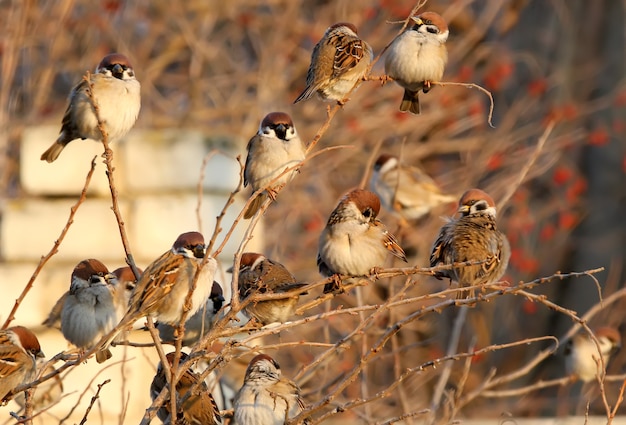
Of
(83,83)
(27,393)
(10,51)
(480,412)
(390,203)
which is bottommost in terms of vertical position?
(480,412)

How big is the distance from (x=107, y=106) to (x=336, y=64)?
0.95m

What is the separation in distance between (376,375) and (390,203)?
3.54m

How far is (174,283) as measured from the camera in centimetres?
384

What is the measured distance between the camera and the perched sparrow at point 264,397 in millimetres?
4047

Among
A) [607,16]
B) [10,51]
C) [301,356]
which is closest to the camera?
[10,51]

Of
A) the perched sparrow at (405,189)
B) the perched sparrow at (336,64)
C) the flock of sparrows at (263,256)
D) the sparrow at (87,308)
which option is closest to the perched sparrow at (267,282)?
the flock of sparrows at (263,256)

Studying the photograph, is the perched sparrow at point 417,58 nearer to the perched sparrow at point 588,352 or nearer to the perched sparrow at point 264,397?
the perched sparrow at point 264,397

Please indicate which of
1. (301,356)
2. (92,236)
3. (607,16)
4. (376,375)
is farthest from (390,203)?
(607,16)

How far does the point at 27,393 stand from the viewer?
3.24 m

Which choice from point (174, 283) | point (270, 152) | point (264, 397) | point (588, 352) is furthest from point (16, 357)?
point (588, 352)

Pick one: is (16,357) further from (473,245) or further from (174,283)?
(473,245)

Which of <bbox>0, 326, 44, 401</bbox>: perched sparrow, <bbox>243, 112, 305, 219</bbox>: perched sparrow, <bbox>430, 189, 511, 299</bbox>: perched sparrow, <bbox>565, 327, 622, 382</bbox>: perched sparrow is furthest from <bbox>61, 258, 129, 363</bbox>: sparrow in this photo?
<bbox>565, 327, 622, 382</bbox>: perched sparrow

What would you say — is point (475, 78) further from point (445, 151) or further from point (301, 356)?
point (301, 356)

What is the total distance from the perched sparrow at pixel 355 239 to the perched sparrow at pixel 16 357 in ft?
3.84
